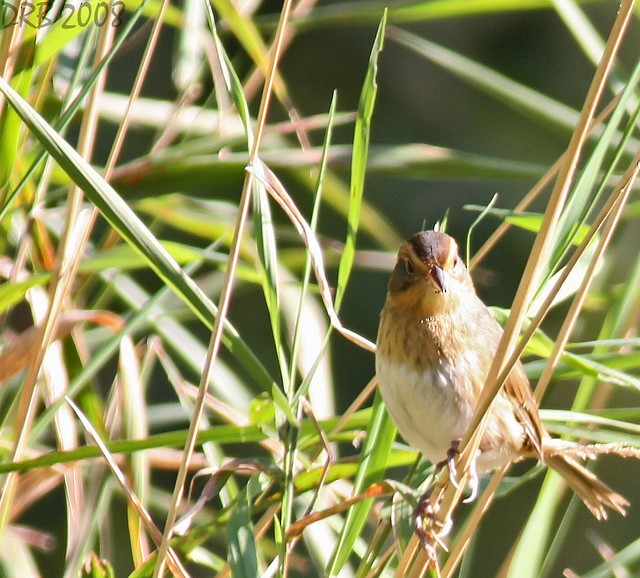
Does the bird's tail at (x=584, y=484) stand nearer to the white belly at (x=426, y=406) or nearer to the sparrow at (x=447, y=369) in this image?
the sparrow at (x=447, y=369)

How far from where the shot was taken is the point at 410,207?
14.4ft

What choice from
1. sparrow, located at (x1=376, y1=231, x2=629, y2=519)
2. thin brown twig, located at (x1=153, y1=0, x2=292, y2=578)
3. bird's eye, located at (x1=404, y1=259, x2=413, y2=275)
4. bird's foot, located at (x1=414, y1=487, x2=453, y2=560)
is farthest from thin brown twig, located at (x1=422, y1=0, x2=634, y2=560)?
bird's eye, located at (x1=404, y1=259, x2=413, y2=275)

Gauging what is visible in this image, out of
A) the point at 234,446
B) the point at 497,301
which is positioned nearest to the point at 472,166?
the point at 234,446

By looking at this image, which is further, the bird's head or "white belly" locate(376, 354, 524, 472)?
the bird's head

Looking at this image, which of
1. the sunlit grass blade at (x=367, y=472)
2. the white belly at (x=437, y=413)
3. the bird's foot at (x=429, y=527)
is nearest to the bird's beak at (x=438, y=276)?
the white belly at (x=437, y=413)

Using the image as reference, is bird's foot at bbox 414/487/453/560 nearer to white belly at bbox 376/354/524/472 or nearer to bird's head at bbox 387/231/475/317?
white belly at bbox 376/354/524/472

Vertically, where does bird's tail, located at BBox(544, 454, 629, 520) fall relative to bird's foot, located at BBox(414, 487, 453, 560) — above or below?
below

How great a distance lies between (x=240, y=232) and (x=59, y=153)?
0.23m

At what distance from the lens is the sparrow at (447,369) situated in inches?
71.3

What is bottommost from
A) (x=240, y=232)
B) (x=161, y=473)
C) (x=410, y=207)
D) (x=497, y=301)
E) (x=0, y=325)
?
(x=161, y=473)

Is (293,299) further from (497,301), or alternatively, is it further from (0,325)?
(497,301)

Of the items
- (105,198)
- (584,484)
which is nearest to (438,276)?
(584,484)

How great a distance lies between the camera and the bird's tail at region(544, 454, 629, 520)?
1.81 meters

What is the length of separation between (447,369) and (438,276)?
0.16 m
